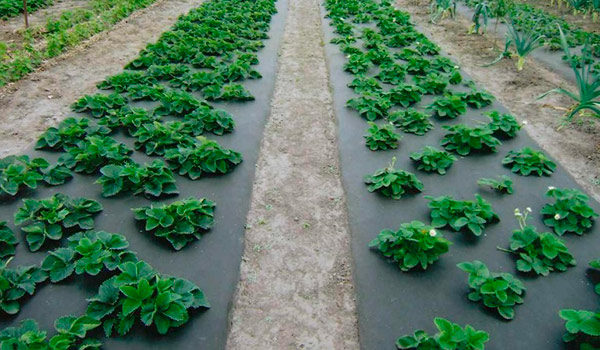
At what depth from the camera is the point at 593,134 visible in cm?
557

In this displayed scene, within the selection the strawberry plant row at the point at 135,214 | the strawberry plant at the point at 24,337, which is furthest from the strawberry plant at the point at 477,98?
the strawberry plant at the point at 24,337

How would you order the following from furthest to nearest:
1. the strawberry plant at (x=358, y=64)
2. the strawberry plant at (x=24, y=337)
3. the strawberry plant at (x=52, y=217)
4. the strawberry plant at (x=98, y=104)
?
the strawberry plant at (x=358, y=64)
the strawberry plant at (x=98, y=104)
the strawberry plant at (x=52, y=217)
the strawberry plant at (x=24, y=337)

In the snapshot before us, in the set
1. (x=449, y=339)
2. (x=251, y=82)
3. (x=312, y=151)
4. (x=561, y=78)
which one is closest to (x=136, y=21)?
(x=251, y=82)

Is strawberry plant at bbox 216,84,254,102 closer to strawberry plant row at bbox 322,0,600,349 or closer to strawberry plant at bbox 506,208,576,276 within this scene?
strawberry plant row at bbox 322,0,600,349

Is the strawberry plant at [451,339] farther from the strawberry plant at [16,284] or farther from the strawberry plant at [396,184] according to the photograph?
the strawberry plant at [16,284]

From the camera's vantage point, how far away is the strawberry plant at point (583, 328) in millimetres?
2537

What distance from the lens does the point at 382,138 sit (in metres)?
5.04

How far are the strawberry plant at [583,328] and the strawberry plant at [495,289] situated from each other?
0.34 meters

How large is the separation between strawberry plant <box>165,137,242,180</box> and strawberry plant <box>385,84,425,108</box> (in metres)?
2.88

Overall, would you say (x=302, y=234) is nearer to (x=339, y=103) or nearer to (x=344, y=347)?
(x=344, y=347)

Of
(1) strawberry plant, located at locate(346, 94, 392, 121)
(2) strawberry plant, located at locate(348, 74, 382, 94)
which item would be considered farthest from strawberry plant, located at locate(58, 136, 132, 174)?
(2) strawberry plant, located at locate(348, 74, 382, 94)

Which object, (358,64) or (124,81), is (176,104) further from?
(358,64)

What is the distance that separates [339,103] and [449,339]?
4.36 m

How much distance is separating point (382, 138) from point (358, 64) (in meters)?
2.82
